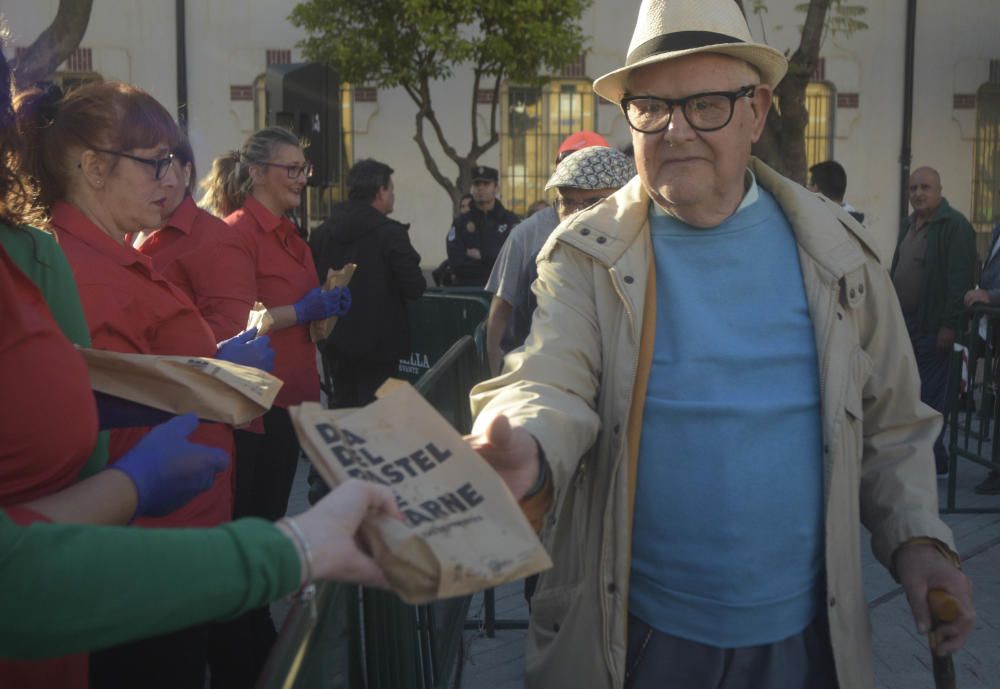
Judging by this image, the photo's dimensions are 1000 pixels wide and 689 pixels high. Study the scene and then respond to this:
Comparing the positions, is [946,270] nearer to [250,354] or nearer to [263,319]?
[263,319]

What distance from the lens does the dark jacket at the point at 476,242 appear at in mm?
10766

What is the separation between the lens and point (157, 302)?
8.75 ft

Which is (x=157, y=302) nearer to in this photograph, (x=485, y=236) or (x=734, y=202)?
(x=734, y=202)

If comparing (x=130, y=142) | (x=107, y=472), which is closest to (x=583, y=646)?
(x=107, y=472)

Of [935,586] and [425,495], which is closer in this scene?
[425,495]

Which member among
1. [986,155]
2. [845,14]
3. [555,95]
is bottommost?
[986,155]

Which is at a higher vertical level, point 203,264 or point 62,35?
point 62,35

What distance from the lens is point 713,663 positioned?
2129mm

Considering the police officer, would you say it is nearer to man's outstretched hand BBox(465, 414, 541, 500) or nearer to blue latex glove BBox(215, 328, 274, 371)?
blue latex glove BBox(215, 328, 274, 371)

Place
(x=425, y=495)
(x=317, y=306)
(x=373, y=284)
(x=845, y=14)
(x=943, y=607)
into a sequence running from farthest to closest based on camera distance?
(x=845, y=14)
(x=373, y=284)
(x=317, y=306)
(x=943, y=607)
(x=425, y=495)

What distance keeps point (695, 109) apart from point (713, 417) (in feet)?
2.11

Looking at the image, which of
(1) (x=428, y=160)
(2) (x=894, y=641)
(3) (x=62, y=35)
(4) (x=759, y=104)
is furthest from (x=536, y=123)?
(4) (x=759, y=104)

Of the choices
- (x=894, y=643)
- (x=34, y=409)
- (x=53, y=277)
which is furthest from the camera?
(x=894, y=643)

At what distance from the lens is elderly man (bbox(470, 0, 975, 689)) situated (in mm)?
2115
